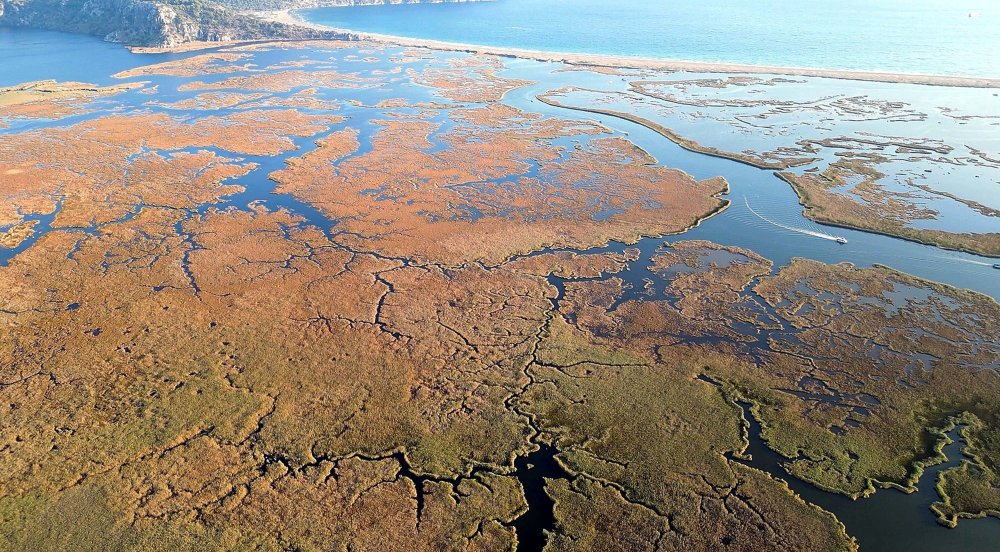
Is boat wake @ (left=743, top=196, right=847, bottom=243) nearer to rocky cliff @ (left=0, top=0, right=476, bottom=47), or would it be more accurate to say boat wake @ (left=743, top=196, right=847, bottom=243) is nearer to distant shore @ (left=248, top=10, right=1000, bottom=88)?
distant shore @ (left=248, top=10, right=1000, bottom=88)

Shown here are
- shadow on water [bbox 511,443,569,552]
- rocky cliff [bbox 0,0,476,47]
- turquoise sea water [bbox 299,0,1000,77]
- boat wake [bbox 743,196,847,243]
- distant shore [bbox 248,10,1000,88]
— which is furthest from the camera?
rocky cliff [bbox 0,0,476,47]

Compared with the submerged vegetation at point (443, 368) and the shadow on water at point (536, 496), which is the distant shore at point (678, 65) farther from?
the shadow on water at point (536, 496)

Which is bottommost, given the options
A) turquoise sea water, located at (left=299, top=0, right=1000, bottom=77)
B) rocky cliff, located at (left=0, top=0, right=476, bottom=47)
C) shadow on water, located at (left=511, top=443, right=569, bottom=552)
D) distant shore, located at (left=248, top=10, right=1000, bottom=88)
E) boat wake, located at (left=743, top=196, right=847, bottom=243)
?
shadow on water, located at (left=511, top=443, right=569, bottom=552)

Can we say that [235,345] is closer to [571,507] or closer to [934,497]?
[571,507]

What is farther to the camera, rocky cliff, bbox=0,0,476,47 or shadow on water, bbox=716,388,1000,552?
rocky cliff, bbox=0,0,476,47

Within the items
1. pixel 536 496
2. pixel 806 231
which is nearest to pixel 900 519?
pixel 536 496

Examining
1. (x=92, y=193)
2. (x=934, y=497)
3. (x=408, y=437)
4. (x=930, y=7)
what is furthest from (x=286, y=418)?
(x=930, y=7)

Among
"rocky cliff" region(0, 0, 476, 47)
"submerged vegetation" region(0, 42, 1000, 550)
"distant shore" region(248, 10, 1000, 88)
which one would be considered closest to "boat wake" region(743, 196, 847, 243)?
"submerged vegetation" region(0, 42, 1000, 550)
